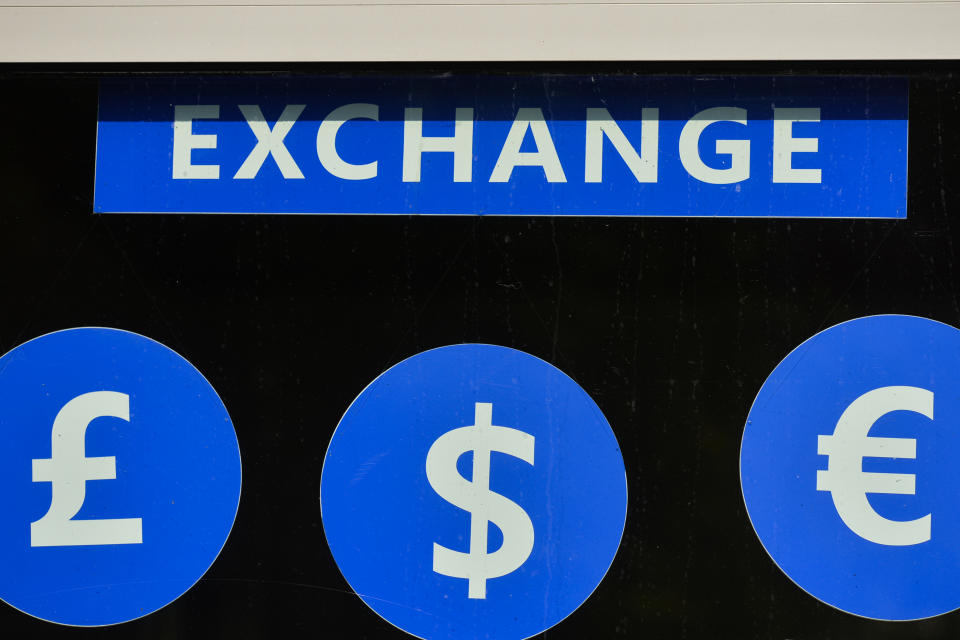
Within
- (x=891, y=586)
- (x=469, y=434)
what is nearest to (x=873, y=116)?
(x=891, y=586)

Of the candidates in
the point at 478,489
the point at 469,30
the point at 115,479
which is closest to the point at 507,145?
the point at 469,30

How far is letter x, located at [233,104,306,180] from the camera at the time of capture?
1.92 metres

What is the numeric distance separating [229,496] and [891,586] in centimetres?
161

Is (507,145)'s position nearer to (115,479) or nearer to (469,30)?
(469,30)

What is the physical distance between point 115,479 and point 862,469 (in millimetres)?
1805

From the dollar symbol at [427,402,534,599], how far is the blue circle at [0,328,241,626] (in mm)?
523

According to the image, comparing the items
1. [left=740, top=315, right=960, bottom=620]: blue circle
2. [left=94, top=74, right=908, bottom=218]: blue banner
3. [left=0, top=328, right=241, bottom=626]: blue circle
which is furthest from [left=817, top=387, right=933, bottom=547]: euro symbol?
[left=0, top=328, right=241, bottom=626]: blue circle

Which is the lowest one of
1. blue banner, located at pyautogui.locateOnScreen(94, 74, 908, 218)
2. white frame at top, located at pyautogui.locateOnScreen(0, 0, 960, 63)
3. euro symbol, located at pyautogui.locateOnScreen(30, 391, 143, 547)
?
euro symbol, located at pyautogui.locateOnScreen(30, 391, 143, 547)

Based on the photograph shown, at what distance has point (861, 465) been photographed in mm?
1830

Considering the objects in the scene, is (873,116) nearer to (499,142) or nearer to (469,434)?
(499,142)

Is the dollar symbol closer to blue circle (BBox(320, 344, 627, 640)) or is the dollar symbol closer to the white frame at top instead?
blue circle (BBox(320, 344, 627, 640))

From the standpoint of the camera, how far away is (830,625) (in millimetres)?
1851

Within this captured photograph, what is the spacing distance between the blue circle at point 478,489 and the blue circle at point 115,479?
0.34m

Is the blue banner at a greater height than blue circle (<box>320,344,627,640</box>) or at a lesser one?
greater
